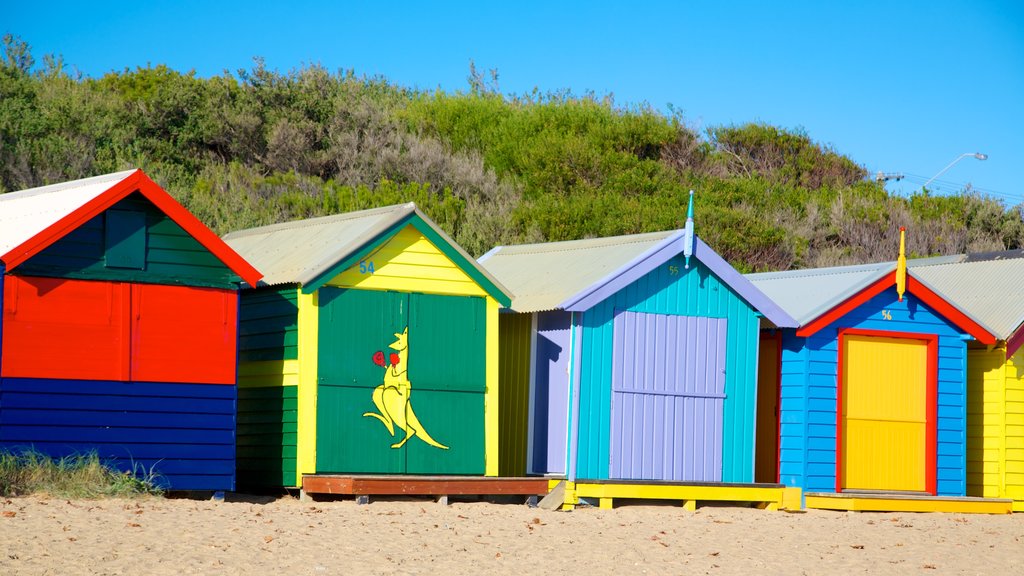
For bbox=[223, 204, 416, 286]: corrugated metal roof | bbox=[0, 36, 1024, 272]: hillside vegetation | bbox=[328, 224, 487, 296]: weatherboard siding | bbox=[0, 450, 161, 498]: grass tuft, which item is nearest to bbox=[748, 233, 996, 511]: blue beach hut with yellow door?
bbox=[328, 224, 487, 296]: weatherboard siding

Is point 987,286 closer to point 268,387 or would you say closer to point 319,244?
point 319,244

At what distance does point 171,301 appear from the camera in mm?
14398

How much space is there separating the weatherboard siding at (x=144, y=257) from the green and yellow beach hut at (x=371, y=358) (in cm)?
107

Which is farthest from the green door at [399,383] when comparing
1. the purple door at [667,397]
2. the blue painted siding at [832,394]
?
the blue painted siding at [832,394]

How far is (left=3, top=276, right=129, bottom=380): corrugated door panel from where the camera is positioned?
13.5m

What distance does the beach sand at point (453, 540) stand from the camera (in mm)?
11266

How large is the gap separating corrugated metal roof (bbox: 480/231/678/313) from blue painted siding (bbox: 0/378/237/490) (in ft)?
12.8

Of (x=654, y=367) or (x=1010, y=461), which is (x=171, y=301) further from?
(x=1010, y=461)

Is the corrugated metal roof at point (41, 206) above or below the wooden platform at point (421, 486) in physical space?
above

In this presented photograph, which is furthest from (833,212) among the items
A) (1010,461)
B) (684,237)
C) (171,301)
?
(171,301)

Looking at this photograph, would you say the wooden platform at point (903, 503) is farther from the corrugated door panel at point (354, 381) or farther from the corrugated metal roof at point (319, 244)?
the corrugated door panel at point (354, 381)

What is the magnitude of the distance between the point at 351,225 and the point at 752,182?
74.0ft

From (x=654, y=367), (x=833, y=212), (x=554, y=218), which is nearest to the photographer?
(x=654, y=367)

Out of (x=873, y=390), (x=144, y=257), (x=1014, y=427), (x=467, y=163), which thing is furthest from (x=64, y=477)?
(x=467, y=163)
